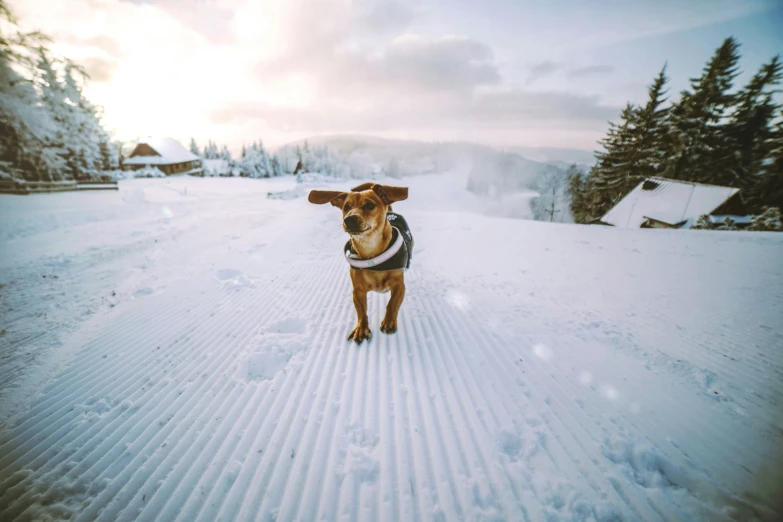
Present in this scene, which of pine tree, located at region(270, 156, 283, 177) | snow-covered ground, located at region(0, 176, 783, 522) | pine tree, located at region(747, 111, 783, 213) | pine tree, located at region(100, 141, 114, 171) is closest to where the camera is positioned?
snow-covered ground, located at region(0, 176, 783, 522)

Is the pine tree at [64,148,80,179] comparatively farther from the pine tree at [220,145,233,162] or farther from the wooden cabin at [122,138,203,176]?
the pine tree at [220,145,233,162]

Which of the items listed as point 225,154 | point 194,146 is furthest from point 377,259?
point 194,146

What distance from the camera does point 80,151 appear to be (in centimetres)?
2294

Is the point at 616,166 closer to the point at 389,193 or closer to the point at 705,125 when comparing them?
the point at 705,125

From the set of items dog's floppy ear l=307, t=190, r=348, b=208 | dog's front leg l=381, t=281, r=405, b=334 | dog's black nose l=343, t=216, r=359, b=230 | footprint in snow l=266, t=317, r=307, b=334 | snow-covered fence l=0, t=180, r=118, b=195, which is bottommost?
footprint in snow l=266, t=317, r=307, b=334

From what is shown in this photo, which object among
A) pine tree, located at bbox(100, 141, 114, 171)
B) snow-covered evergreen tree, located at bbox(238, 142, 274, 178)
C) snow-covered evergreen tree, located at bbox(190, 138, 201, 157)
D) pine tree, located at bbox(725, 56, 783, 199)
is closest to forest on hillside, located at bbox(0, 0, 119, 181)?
pine tree, located at bbox(100, 141, 114, 171)

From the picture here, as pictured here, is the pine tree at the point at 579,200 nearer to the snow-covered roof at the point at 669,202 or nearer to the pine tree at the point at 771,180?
the snow-covered roof at the point at 669,202

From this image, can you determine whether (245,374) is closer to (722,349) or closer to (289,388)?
(289,388)

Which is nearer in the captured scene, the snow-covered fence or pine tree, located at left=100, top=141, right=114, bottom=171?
the snow-covered fence

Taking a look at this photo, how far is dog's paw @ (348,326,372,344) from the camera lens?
11.3 feet

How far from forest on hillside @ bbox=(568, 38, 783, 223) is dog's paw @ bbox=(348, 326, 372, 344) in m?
28.2

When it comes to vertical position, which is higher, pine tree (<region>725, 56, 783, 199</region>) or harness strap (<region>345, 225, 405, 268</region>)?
pine tree (<region>725, 56, 783, 199</region>)

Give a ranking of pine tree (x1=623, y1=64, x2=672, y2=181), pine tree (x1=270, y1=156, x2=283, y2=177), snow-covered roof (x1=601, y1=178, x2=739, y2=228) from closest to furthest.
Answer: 1. snow-covered roof (x1=601, y1=178, x2=739, y2=228)
2. pine tree (x1=623, y1=64, x2=672, y2=181)
3. pine tree (x1=270, y1=156, x2=283, y2=177)

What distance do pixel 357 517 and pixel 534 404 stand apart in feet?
5.80
